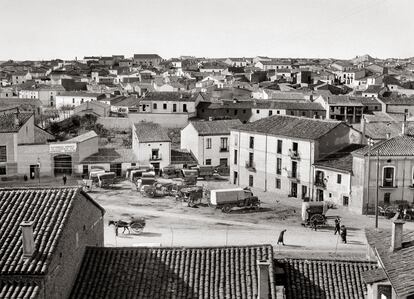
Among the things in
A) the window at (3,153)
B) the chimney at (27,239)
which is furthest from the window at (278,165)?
the chimney at (27,239)

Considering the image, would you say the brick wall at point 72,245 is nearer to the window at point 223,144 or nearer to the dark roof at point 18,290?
the dark roof at point 18,290

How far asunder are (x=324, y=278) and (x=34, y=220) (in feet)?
38.0

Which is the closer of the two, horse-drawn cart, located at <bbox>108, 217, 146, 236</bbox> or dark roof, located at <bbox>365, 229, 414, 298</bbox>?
dark roof, located at <bbox>365, 229, 414, 298</bbox>

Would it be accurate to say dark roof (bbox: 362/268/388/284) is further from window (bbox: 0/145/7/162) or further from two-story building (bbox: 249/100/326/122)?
two-story building (bbox: 249/100/326/122)

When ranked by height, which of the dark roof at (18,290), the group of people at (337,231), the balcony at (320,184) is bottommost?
the group of people at (337,231)

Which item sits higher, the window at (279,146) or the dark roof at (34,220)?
the window at (279,146)

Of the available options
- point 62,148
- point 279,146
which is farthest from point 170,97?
point 279,146

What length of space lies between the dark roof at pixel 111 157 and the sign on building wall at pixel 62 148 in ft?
6.29

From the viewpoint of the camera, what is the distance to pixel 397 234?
20328 millimetres

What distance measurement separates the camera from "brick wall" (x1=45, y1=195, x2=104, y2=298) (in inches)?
758

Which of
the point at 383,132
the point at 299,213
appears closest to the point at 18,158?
the point at 299,213

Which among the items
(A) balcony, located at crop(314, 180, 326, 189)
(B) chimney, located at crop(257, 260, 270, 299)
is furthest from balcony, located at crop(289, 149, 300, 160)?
(B) chimney, located at crop(257, 260, 270, 299)

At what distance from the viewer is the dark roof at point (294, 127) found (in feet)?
177

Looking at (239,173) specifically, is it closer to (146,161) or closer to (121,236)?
(146,161)
